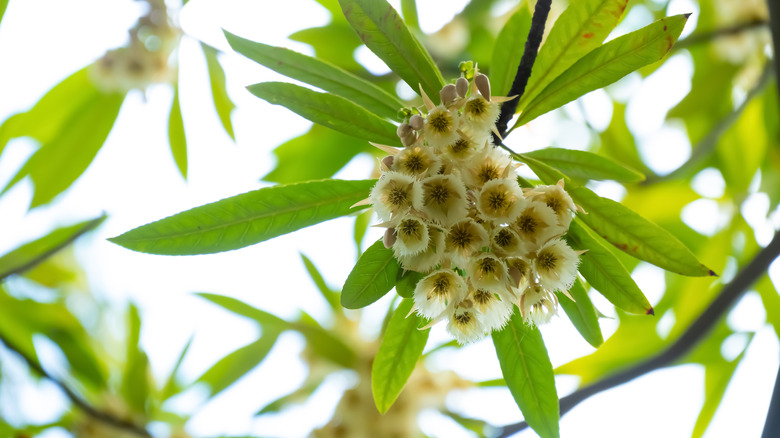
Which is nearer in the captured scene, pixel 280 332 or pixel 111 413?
pixel 280 332

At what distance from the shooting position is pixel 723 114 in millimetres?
2717

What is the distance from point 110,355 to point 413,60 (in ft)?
9.26

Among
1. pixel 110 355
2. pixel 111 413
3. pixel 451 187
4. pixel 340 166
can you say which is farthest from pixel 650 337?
pixel 110 355

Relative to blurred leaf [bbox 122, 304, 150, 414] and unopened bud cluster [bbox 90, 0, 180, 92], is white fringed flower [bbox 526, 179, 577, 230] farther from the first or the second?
blurred leaf [bbox 122, 304, 150, 414]

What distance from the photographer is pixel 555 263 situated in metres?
1.09

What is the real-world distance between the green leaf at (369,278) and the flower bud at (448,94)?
0.30 meters

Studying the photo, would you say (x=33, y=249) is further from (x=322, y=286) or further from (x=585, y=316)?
(x=585, y=316)

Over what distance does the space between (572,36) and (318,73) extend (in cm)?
52

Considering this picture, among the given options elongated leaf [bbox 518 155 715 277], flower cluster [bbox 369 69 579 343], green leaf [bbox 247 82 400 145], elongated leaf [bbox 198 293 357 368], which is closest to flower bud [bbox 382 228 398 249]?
flower cluster [bbox 369 69 579 343]

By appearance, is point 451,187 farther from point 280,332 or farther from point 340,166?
point 280,332

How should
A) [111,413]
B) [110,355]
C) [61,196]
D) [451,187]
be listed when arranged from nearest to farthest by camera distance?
1. [451,187]
2. [61,196]
3. [111,413]
4. [110,355]

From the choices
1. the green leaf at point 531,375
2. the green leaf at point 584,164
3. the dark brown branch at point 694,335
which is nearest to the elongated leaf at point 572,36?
the green leaf at point 584,164

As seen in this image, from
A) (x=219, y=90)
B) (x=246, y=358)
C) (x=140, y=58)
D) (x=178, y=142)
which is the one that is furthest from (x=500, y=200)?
(x=140, y=58)

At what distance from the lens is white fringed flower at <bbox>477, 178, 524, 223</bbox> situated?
1052mm
